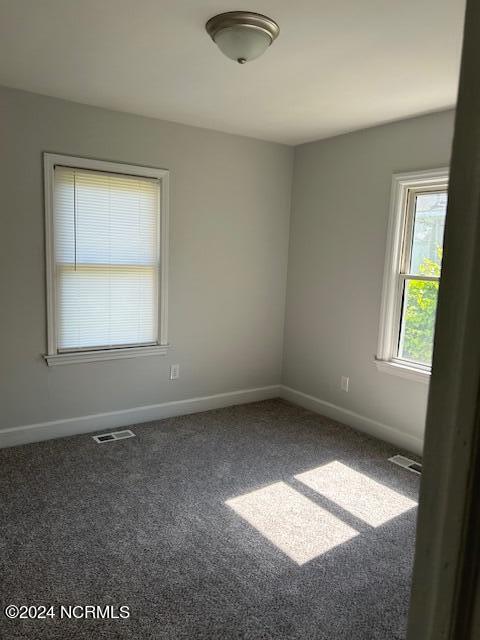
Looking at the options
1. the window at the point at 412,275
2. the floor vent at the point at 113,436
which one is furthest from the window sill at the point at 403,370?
the floor vent at the point at 113,436

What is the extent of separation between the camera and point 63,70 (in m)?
2.79

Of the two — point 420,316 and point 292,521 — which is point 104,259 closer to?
point 292,521

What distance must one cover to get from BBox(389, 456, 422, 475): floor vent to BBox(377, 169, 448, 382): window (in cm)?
60

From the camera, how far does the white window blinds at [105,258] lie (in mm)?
3477

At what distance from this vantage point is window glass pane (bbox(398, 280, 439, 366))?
352 centimetres

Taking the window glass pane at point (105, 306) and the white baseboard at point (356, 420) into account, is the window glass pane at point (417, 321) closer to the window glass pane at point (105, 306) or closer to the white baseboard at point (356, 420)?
the white baseboard at point (356, 420)

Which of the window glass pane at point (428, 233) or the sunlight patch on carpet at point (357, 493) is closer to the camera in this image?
the sunlight patch on carpet at point (357, 493)

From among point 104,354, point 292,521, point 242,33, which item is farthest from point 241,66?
point 292,521

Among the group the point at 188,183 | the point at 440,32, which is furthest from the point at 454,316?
the point at 188,183

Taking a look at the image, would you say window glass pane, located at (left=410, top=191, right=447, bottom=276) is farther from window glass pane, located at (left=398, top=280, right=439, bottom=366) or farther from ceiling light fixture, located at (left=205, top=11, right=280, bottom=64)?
ceiling light fixture, located at (left=205, top=11, right=280, bottom=64)

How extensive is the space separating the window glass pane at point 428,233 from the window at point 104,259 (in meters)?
1.96

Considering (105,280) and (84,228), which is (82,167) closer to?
(84,228)

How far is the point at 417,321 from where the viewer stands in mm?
3602

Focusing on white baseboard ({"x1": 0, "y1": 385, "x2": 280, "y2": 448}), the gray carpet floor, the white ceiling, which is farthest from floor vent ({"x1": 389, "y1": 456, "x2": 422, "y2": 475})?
the white ceiling
